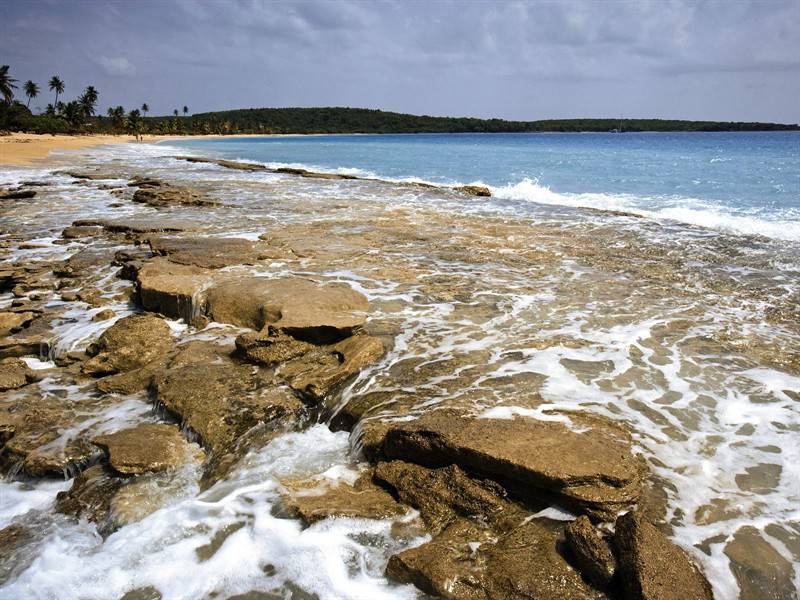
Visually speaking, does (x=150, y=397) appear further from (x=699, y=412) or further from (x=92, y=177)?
(x=92, y=177)

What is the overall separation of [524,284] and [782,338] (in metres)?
3.16

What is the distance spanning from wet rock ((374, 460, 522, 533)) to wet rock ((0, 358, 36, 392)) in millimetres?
3847

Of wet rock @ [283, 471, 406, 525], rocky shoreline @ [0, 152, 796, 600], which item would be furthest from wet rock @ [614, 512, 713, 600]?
wet rock @ [283, 471, 406, 525]

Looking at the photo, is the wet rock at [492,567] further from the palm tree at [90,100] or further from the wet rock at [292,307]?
the palm tree at [90,100]

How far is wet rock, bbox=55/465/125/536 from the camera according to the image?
135 inches

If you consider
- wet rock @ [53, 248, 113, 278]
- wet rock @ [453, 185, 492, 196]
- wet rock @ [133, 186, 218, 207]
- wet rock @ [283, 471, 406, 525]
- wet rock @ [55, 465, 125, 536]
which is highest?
wet rock @ [133, 186, 218, 207]

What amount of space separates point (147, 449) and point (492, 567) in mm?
2672

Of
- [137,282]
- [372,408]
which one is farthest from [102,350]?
[372,408]

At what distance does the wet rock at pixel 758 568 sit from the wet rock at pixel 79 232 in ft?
39.7

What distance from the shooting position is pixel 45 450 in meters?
4.05

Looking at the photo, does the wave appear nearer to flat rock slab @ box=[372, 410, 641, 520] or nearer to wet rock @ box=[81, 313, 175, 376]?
flat rock slab @ box=[372, 410, 641, 520]

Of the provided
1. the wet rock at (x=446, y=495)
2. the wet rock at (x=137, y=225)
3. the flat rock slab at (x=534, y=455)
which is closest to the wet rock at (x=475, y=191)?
the wet rock at (x=137, y=225)

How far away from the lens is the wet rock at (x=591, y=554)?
2.67 m

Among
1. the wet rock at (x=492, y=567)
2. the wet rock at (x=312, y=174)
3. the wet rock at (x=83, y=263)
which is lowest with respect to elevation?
the wet rock at (x=492, y=567)
